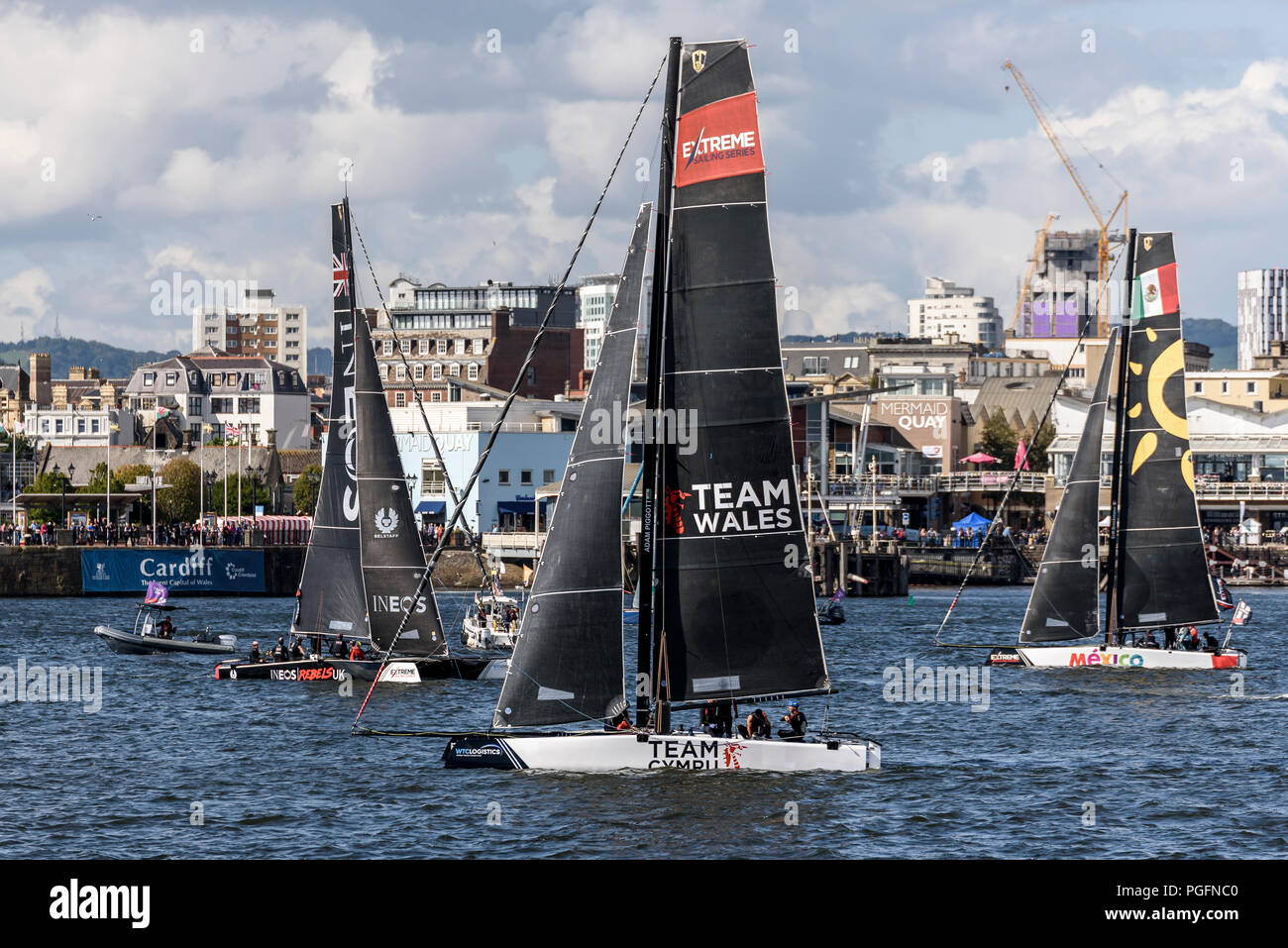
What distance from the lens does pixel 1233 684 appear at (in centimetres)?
5638

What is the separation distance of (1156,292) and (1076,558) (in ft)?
30.9

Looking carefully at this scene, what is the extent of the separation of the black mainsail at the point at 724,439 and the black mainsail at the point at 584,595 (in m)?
0.92

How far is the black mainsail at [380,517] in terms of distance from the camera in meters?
53.7

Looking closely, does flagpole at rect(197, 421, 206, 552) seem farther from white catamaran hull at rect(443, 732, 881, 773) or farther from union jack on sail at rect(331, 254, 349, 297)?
white catamaran hull at rect(443, 732, 881, 773)

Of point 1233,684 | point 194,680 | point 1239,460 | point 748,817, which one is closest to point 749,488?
point 748,817

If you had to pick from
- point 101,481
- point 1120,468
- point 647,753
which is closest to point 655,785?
point 647,753

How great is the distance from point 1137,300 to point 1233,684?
1326cm

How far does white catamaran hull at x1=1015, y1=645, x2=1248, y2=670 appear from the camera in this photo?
194ft

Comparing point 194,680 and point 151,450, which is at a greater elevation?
point 151,450

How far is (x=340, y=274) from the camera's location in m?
54.4

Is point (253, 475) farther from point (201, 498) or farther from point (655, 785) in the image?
point (655, 785)

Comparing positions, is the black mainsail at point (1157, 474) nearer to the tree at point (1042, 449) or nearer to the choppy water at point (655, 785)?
the choppy water at point (655, 785)

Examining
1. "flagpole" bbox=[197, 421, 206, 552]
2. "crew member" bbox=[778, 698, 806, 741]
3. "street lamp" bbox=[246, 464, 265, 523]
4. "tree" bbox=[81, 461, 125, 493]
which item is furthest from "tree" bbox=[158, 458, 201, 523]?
"crew member" bbox=[778, 698, 806, 741]
